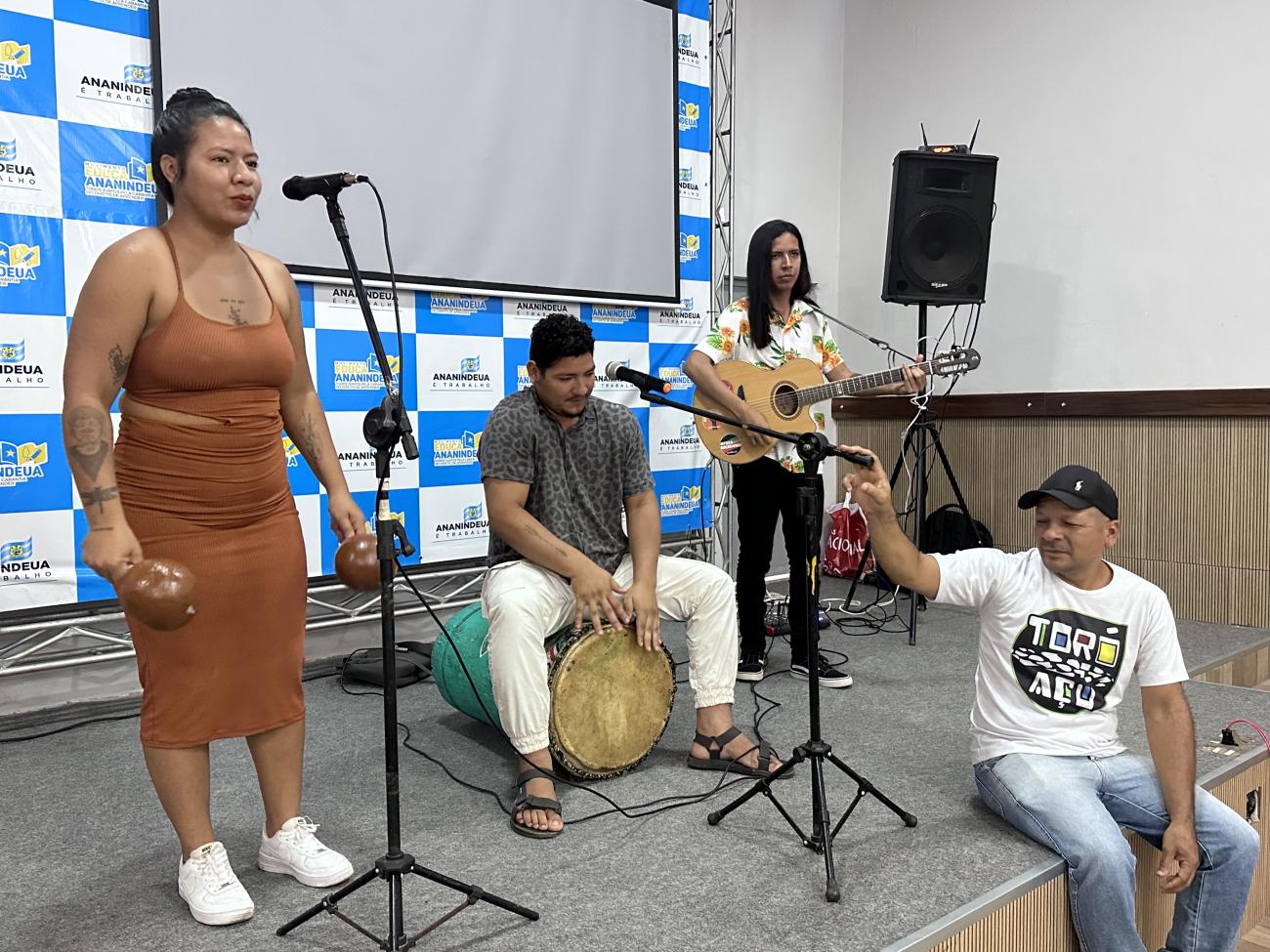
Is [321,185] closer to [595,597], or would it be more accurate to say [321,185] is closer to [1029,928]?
[595,597]

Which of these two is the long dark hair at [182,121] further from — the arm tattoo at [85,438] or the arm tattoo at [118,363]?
the arm tattoo at [85,438]

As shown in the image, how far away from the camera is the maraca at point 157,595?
1.48 meters

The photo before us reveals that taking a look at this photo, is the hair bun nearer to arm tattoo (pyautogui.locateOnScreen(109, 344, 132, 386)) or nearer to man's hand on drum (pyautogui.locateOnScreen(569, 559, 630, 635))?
arm tattoo (pyautogui.locateOnScreen(109, 344, 132, 386))

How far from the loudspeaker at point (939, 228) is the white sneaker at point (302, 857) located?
10.9ft

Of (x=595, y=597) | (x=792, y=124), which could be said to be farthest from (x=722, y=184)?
(x=595, y=597)

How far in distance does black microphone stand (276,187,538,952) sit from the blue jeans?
1090 millimetres

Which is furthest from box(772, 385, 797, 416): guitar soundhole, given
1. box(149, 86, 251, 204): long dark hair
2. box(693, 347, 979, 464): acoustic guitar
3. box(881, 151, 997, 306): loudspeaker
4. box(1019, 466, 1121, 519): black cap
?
box(149, 86, 251, 204): long dark hair

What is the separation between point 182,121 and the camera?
171 centimetres

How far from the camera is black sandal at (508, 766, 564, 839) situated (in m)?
2.20

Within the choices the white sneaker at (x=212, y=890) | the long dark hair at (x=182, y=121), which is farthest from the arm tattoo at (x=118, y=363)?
the white sneaker at (x=212, y=890)

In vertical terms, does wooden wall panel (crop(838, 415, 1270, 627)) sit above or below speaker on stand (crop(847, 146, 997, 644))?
below

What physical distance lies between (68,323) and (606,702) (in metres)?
2.16

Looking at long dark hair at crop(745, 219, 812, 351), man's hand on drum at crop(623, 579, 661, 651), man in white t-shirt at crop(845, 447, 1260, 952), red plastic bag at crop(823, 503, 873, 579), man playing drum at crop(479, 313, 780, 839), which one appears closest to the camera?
man in white t-shirt at crop(845, 447, 1260, 952)

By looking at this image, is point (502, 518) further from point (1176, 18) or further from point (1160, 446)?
point (1176, 18)
